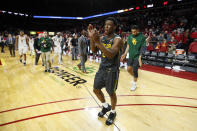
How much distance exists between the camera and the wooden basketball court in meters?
2.21

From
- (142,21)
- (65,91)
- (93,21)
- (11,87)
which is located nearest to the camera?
(65,91)

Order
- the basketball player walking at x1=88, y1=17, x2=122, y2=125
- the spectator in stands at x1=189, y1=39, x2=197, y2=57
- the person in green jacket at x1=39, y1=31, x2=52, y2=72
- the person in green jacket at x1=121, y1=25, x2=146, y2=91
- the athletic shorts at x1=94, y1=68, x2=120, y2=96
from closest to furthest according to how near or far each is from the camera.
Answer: the basketball player walking at x1=88, y1=17, x2=122, y2=125 → the athletic shorts at x1=94, y1=68, x2=120, y2=96 → the person in green jacket at x1=121, y1=25, x2=146, y2=91 → the person in green jacket at x1=39, y1=31, x2=52, y2=72 → the spectator in stands at x1=189, y1=39, x2=197, y2=57

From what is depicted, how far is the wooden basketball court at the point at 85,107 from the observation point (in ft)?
7.26

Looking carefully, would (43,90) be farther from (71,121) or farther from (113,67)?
(113,67)

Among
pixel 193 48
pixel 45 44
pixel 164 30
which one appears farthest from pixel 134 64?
pixel 164 30

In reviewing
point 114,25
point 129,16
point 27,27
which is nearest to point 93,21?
point 129,16

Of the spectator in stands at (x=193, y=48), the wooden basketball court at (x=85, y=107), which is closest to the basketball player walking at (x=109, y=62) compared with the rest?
the wooden basketball court at (x=85, y=107)

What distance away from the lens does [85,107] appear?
283 centimetres

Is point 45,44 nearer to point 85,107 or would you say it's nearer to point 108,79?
point 85,107

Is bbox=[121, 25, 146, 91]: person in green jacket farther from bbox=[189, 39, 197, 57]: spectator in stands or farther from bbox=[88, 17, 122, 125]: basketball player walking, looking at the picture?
bbox=[189, 39, 197, 57]: spectator in stands

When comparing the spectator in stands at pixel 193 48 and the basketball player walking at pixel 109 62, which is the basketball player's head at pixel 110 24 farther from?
the spectator in stands at pixel 193 48

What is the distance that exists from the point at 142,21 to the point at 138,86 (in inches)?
603

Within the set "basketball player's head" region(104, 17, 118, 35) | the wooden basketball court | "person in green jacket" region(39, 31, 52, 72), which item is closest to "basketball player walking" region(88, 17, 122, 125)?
"basketball player's head" region(104, 17, 118, 35)

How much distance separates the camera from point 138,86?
429cm
